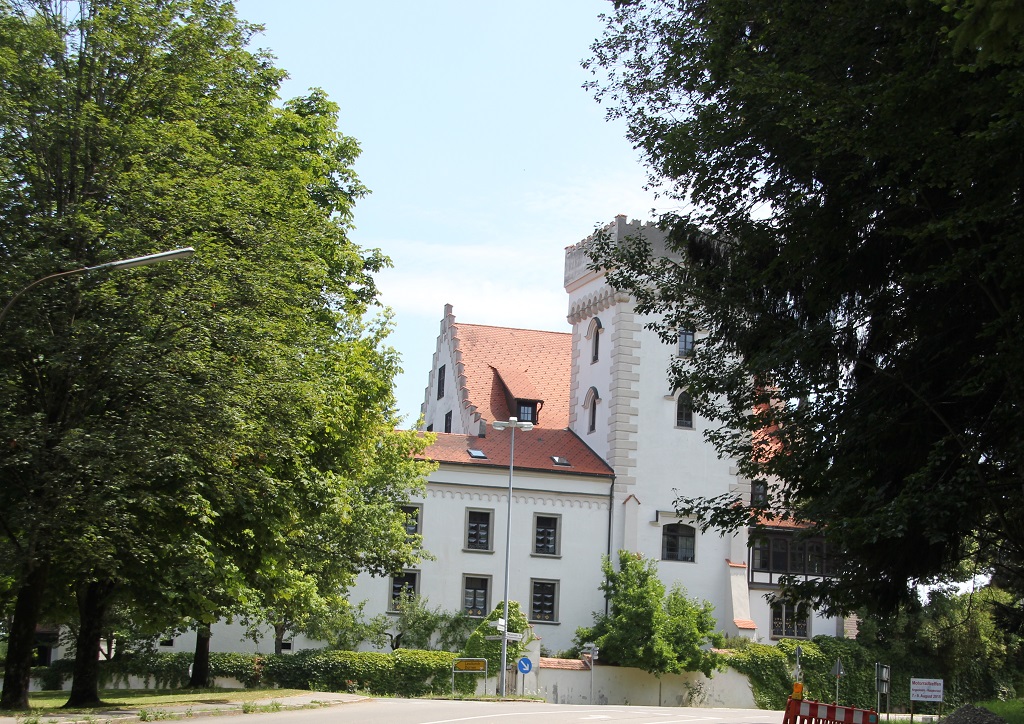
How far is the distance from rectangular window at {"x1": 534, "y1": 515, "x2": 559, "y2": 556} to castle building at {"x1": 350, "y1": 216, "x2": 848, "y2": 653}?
43 mm

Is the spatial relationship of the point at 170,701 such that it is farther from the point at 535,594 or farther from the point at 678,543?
the point at 678,543

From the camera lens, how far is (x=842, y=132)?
46.3 ft

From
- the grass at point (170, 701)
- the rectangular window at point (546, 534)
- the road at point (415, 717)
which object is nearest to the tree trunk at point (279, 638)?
the rectangular window at point (546, 534)

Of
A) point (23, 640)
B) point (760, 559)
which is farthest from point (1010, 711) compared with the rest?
point (760, 559)

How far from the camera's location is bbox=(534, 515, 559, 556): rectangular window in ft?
171

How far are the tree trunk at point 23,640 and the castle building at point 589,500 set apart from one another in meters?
27.8

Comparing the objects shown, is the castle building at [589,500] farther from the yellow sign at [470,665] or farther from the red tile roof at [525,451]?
the yellow sign at [470,665]

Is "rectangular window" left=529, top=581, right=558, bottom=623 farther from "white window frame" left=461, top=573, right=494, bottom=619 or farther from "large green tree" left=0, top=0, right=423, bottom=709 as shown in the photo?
"large green tree" left=0, top=0, right=423, bottom=709

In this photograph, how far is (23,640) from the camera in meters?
21.0

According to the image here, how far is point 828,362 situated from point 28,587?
14200 mm

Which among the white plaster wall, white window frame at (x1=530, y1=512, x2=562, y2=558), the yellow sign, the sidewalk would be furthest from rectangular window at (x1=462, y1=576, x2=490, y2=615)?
the sidewalk

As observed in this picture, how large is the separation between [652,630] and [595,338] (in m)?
16.4

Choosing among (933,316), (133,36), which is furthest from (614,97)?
(133,36)

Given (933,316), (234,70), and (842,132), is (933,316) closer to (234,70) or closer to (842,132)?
(842,132)
